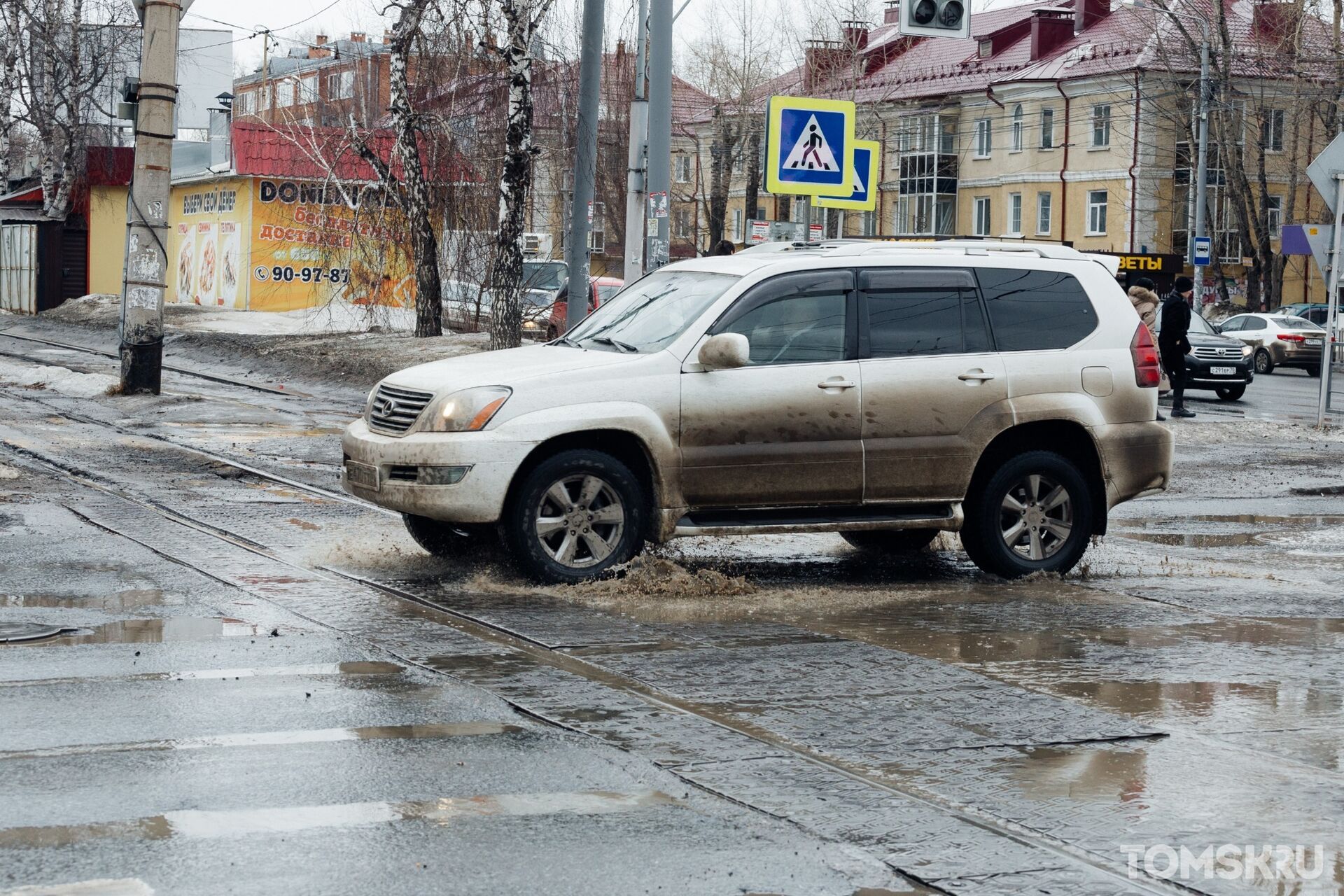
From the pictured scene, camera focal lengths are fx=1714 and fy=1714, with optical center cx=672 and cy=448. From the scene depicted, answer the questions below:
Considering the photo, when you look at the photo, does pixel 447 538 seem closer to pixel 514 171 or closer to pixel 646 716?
pixel 646 716

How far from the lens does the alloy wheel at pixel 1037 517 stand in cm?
977

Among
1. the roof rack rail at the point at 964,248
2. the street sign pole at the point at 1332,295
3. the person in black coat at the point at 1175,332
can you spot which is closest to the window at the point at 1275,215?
the street sign pole at the point at 1332,295

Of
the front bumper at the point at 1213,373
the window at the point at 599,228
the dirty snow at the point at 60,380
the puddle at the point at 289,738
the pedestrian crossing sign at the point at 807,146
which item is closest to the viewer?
the puddle at the point at 289,738

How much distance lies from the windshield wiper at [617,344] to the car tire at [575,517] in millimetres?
678

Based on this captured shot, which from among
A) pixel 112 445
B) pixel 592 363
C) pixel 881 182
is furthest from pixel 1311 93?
pixel 592 363

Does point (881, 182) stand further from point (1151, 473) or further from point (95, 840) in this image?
point (95, 840)

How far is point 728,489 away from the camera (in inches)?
356

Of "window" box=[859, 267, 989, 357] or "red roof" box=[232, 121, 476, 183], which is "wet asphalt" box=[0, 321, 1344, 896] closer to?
"window" box=[859, 267, 989, 357]

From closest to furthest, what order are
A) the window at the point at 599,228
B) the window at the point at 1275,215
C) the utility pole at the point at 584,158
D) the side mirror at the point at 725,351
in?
the side mirror at the point at 725,351, the utility pole at the point at 584,158, the window at the point at 1275,215, the window at the point at 599,228

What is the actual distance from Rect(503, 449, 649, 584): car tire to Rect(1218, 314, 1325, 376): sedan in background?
35069 millimetres

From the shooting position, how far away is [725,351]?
886 centimetres

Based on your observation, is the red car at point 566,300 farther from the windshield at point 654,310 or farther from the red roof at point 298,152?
the windshield at point 654,310

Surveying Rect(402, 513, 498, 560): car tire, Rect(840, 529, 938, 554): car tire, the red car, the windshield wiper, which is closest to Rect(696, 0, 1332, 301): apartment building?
→ the red car

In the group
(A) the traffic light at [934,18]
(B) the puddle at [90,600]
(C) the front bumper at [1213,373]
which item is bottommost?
(B) the puddle at [90,600]
